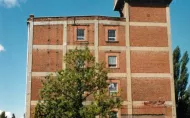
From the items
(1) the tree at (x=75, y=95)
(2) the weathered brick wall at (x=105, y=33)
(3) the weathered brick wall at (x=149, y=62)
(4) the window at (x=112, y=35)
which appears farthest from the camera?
(4) the window at (x=112, y=35)

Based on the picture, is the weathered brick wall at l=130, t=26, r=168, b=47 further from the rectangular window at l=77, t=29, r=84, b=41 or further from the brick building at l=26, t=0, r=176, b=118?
the rectangular window at l=77, t=29, r=84, b=41

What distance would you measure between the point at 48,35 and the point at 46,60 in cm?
264

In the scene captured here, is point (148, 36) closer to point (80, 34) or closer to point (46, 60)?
point (80, 34)

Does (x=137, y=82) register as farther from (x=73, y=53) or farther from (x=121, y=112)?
(x=73, y=53)

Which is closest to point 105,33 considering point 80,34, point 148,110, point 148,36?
point 80,34

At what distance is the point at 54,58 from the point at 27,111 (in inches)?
230

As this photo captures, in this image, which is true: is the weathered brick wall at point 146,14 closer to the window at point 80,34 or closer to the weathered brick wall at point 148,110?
the window at point 80,34

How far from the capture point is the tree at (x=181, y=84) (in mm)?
38719

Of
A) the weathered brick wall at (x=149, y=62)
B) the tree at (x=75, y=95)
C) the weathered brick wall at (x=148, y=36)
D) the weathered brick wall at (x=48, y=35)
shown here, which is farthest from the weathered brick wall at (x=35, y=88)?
the weathered brick wall at (x=148, y=36)

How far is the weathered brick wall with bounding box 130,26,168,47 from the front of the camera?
33.3m

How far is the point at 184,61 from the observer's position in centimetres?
4153

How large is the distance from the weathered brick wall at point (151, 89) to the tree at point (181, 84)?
7560 mm

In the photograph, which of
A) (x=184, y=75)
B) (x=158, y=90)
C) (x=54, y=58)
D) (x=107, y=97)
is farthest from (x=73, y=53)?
(x=184, y=75)

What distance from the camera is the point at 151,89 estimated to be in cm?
Answer: 3219
